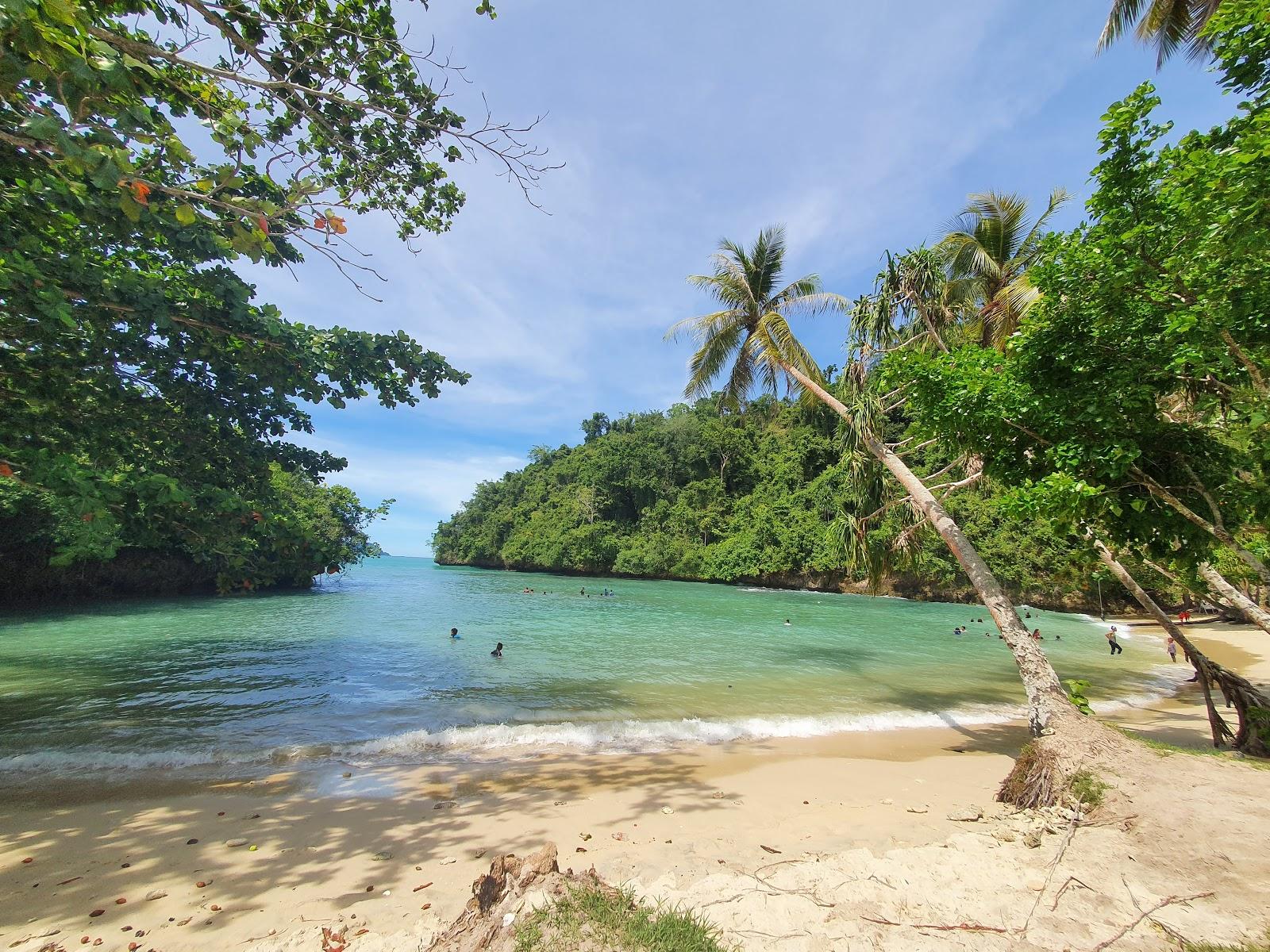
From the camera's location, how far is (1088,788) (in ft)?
14.4

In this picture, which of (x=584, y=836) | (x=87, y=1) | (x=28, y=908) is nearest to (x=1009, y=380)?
(x=584, y=836)

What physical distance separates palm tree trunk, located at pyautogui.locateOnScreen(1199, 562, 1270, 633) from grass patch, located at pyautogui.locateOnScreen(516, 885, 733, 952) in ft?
19.9

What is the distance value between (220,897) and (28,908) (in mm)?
1149

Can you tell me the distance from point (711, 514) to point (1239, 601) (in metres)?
46.4

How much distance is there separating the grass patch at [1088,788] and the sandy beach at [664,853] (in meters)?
0.10

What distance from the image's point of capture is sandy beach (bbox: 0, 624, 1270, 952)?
→ 298 centimetres

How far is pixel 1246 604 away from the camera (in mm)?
5645

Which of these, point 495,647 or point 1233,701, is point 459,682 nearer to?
point 495,647

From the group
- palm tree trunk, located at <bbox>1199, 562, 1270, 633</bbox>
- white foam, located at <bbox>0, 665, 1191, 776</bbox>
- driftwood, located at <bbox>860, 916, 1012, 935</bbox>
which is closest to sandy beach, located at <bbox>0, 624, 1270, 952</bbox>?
driftwood, located at <bbox>860, 916, 1012, 935</bbox>

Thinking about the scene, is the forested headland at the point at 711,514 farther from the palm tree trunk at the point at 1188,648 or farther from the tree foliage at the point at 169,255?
the tree foliage at the point at 169,255

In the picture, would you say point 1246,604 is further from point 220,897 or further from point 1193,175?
point 220,897

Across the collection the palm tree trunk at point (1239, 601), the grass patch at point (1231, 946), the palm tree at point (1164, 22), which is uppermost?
the palm tree at point (1164, 22)

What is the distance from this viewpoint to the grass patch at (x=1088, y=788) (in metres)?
4.24

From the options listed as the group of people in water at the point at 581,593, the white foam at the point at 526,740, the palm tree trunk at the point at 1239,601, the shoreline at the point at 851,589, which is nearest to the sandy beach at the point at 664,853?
the white foam at the point at 526,740
